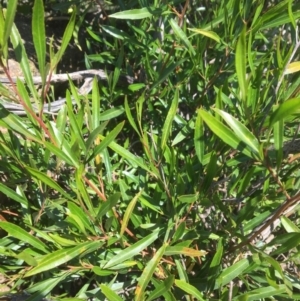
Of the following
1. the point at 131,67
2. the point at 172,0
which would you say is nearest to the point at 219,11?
the point at 172,0

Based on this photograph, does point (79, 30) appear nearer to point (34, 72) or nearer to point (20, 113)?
point (34, 72)

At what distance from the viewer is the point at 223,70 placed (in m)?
1.12

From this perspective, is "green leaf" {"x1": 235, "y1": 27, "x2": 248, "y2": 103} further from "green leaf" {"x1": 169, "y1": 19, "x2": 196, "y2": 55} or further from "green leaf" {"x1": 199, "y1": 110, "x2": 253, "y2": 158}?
"green leaf" {"x1": 169, "y1": 19, "x2": 196, "y2": 55}

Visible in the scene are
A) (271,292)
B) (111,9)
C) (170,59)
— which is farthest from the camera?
(111,9)

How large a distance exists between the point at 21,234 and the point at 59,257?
10 cm

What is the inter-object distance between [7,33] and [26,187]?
1.71ft

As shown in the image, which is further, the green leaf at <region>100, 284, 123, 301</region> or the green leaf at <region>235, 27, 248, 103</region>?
the green leaf at <region>100, 284, 123, 301</region>

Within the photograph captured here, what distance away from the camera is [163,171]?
0.94 m

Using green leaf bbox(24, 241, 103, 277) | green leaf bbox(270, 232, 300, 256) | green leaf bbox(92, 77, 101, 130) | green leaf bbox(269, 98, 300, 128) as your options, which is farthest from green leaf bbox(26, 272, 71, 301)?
green leaf bbox(269, 98, 300, 128)

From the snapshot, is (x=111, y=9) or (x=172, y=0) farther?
(x=111, y=9)

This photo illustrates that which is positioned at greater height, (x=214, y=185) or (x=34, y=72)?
(x=34, y=72)

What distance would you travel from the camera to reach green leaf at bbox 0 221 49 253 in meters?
0.81

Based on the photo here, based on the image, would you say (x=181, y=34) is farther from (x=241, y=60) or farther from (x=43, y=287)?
(x=43, y=287)

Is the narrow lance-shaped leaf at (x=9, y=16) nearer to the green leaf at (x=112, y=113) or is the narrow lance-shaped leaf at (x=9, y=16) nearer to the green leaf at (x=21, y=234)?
the green leaf at (x=21, y=234)
